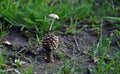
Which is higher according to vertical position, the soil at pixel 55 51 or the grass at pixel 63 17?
the grass at pixel 63 17

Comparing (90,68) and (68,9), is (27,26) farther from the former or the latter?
(90,68)

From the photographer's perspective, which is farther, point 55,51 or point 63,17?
point 63,17

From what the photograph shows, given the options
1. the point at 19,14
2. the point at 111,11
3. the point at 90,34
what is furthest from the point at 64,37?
the point at 111,11

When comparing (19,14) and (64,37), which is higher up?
(19,14)

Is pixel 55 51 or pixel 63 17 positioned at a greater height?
pixel 63 17

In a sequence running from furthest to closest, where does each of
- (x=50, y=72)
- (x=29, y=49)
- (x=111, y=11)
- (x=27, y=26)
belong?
(x=111, y=11) < (x=27, y=26) < (x=29, y=49) < (x=50, y=72)
